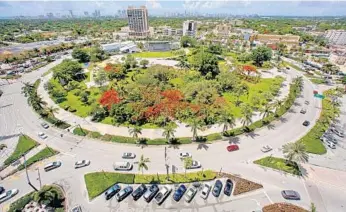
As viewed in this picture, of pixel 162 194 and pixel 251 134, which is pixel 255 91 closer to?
pixel 251 134

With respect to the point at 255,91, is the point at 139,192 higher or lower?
higher

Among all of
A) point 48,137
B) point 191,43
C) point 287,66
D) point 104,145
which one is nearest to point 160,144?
point 104,145

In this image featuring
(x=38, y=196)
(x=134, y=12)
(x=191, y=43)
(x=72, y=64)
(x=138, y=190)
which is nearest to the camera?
(x=38, y=196)

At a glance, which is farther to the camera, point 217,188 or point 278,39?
point 278,39

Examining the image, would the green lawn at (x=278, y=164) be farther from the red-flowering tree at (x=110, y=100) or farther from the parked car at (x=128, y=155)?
the red-flowering tree at (x=110, y=100)

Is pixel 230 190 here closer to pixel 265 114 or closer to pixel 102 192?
pixel 102 192

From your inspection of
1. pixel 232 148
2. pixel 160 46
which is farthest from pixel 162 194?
pixel 160 46
